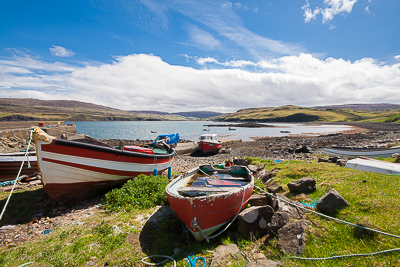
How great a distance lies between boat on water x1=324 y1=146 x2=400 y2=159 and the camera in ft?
52.7

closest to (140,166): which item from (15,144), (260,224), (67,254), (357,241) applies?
(67,254)

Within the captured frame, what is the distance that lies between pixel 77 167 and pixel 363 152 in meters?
23.0

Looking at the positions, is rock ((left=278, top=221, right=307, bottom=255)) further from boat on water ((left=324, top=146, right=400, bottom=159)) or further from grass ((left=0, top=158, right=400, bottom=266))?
boat on water ((left=324, top=146, right=400, bottom=159))

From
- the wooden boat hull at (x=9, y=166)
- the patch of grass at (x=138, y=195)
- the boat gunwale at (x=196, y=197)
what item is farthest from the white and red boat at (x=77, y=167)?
the wooden boat hull at (x=9, y=166)

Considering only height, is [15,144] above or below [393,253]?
below

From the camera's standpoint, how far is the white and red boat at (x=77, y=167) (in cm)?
763

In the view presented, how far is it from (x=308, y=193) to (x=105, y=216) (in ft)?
25.9

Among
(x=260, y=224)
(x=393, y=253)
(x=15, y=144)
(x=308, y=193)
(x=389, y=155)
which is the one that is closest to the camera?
(x=393, y=253)

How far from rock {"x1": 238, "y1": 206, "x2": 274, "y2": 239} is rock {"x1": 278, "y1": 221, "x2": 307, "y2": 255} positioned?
2.66 ft

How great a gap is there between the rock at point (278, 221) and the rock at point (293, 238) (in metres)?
0.27

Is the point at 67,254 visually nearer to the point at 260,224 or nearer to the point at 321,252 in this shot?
the point at 260,224

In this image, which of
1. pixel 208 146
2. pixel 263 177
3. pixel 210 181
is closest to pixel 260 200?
pixel 210 181

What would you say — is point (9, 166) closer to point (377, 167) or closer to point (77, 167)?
point (77, 167)

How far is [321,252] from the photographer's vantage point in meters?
3.85
